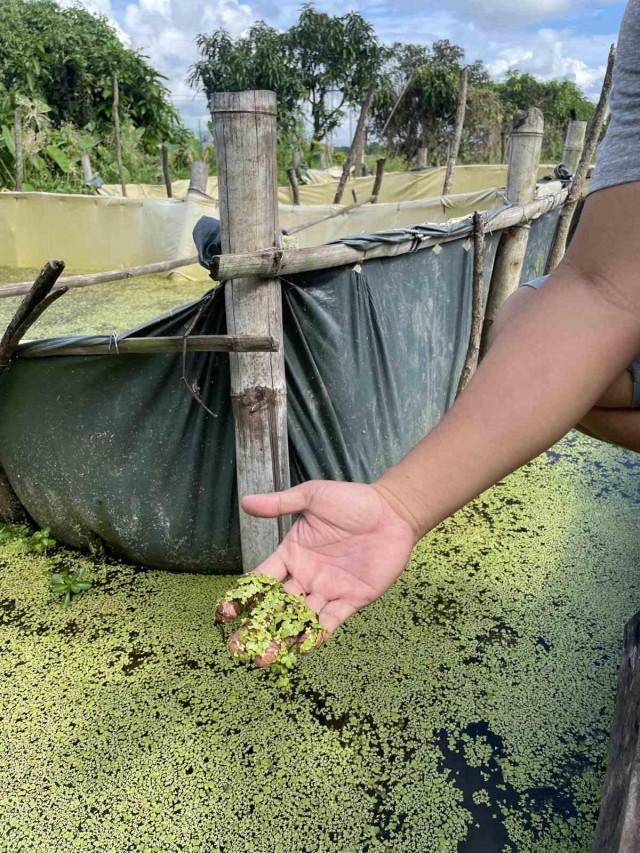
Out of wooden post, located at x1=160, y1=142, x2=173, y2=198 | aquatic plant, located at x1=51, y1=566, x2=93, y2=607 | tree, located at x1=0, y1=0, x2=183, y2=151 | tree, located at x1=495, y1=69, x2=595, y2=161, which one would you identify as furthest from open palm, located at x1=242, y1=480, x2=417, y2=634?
tree, located at x1=495, y1=69, x2=595, y2=161

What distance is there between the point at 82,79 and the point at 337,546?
11.7 meters

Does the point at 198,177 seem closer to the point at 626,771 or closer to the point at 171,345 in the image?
the point at 171,345

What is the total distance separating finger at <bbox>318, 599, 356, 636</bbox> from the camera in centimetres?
96

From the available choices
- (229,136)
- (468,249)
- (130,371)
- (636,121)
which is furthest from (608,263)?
(468,249)

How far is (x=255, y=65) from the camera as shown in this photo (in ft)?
41.5

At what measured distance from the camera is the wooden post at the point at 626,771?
2.40 ft

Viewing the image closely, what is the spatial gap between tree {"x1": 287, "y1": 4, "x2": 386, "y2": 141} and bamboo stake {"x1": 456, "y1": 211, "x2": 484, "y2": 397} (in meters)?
11.2

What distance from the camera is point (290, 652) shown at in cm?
114

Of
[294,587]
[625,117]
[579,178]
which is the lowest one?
[294,587]

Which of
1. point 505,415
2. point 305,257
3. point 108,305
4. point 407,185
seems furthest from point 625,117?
point 407,185

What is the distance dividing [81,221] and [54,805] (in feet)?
20.8

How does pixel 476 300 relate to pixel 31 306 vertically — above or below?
below

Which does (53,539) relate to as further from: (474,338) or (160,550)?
(474,338)

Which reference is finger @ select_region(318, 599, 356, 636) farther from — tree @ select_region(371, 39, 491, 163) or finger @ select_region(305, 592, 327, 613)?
tree @ select_region(371, 39, 491, 163)
